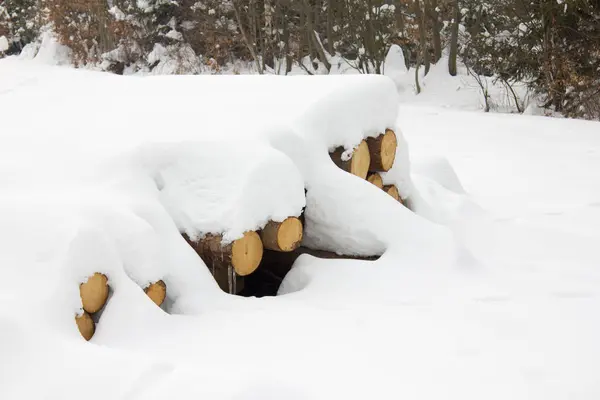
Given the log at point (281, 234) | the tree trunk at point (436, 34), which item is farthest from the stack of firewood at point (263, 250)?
the tree trunk at point (436, 34)

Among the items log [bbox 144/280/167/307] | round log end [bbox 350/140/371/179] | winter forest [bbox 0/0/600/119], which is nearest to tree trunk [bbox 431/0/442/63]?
winter forest [bbox 0/0/600/119]

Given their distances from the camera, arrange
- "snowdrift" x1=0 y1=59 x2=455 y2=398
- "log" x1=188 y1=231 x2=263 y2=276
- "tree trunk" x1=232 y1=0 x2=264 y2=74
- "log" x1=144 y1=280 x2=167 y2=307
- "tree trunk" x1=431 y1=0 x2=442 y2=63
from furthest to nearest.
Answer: "tree trunk" x1=232 y1=0 x2=264 y2=74 → "tree trunk" x1=431 y1=0 x2=442 y2=63 → "log" x1=188 y1=231 x2=263 y2=276 → "log" x1=144 y1=280 x2=167 y2=307 → "snowdrift" x1=0 y1=59 x2=455 y2=398

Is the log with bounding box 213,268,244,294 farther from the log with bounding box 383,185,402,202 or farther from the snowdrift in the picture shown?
the log with bounding box 383,185,402,202

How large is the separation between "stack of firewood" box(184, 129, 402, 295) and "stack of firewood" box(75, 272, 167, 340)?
0.47 meters

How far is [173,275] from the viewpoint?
2.04 meters

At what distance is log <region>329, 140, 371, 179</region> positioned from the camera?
2.94 metres

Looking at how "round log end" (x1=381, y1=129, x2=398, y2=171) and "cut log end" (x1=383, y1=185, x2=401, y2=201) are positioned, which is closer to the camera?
"round log end" (x1=381, y1=129, x2=398, y2=171)

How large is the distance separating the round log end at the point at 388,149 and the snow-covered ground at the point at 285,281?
0.31ft

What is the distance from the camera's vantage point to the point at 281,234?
231 centimetres

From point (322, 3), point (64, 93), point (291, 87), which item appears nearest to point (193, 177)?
point (291, 87)

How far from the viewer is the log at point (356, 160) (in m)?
2.94

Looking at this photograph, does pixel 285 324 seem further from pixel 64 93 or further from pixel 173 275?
pixel 64 93

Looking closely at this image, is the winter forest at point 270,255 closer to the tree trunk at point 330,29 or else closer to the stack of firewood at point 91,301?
the stack of firewood at point 91,301

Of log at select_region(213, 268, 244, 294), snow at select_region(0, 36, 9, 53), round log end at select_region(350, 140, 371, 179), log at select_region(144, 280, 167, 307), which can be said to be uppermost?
round log end at select_region(350, 140, 371, 179)
